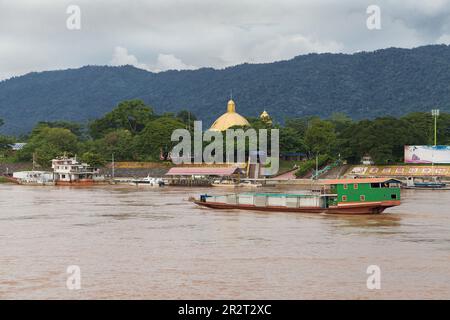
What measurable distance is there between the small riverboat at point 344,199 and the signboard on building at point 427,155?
4532cm

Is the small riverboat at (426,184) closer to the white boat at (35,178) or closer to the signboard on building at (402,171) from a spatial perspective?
the signboard on building at (402,171)

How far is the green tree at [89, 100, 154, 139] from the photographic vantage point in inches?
5546

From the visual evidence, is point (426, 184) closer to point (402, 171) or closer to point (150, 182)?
point (402, 171)

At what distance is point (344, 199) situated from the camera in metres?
51.5

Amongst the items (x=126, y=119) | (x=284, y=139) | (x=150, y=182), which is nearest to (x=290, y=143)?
(x=284, y=139)

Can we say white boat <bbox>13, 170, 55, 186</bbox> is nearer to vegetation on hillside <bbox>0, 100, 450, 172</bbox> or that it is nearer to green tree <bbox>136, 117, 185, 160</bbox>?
vegetation on hillside <bbox>0, 100, 450, 172</bbox>

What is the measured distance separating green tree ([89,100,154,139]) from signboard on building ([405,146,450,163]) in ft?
189

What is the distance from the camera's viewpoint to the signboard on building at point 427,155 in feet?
320

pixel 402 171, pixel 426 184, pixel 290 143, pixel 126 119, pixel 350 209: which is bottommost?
pixel 350 209

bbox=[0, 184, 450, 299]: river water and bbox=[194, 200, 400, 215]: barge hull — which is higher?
bbox=[194, 200, 400, 215]: barge hull

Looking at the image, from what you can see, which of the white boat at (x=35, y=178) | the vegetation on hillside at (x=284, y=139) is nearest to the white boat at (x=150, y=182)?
the white boat at (x=35, y=178)

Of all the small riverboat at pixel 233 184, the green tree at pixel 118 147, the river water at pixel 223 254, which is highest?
the green tree at pixel 118 147

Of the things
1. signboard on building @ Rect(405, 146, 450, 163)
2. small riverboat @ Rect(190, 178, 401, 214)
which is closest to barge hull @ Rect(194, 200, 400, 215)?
small riverboat @ Rect(190, 178, 401, 214)

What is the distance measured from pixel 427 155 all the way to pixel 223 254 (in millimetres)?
68844
